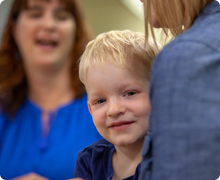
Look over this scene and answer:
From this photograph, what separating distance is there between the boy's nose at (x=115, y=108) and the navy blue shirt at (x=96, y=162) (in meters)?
0.22

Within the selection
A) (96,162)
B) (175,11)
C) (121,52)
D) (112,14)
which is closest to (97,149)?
(96,162)

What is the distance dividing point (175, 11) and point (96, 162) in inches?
23.0

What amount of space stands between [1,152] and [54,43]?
683 millimetres

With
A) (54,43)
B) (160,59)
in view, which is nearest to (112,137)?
(160,59)

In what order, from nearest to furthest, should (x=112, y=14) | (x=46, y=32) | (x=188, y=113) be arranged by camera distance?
(x=188, y=113), (x=46, y=32), (x=112, y=14)

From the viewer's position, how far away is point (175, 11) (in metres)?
0.67

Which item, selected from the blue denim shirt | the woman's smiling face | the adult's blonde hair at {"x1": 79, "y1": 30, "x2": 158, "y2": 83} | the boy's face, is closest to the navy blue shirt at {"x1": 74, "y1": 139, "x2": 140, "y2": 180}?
the boy's face

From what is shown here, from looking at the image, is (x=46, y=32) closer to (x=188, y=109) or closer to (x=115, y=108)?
(x=115, y=108)

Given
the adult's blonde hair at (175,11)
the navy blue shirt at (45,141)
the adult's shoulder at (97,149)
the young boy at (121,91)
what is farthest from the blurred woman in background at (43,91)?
the adult's blonde hair at (175,11)

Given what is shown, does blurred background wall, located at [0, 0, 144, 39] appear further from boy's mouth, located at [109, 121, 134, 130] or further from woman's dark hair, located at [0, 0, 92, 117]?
boy's mouth, located at [109, 121, 134, 130]

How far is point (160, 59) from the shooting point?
0.57 metres

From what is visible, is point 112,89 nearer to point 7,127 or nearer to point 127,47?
point 127,47

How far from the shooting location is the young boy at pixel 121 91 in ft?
2.81

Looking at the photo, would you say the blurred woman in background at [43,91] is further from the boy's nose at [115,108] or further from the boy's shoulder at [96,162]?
the boy's nose at [115,108]
